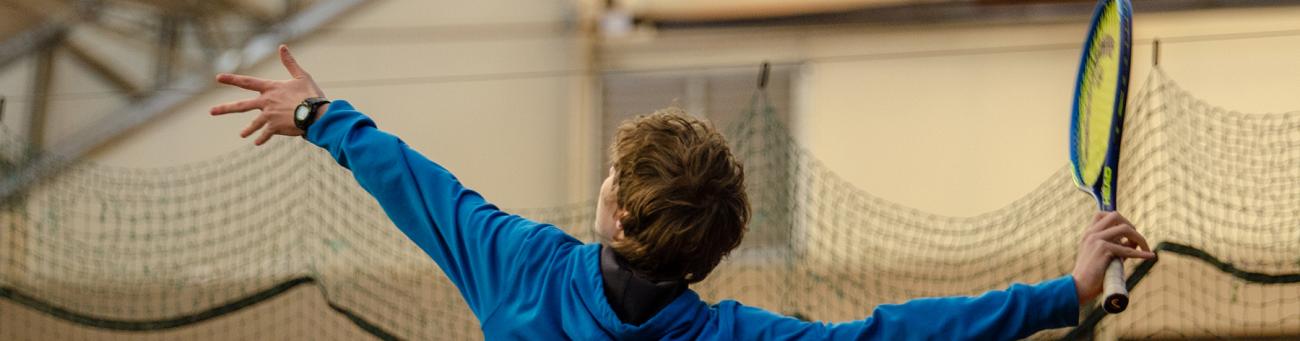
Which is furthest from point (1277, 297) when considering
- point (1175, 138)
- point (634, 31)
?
point (634, 31)

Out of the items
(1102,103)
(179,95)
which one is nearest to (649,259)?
(1102,103)

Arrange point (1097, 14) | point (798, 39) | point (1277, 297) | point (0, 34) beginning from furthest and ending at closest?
point (0, 34), point (798, 39), point (1277, 297), point (1097, 14)

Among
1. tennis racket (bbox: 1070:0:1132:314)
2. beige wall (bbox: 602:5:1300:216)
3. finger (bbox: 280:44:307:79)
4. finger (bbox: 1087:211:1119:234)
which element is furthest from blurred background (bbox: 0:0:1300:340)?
finger (bbox: 1087:211:1119:234)

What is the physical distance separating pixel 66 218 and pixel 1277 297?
4.57 meters

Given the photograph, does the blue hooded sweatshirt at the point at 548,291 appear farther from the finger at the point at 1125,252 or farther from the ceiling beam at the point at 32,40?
the ceiling beam at the point at 32,40

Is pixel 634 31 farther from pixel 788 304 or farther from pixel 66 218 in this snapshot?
pixel 66 218

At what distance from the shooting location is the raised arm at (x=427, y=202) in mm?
1415

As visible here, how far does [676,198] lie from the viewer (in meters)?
1.34

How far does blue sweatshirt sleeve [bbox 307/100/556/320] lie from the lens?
4.65ft

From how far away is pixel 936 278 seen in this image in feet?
15.6

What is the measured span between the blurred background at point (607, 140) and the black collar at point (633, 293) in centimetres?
321

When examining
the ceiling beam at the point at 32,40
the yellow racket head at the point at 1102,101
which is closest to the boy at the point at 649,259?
the yellow racket head at the point at 1102,101

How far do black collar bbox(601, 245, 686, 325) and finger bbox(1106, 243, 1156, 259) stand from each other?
1.52 feet

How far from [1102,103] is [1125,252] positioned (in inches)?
21.2
